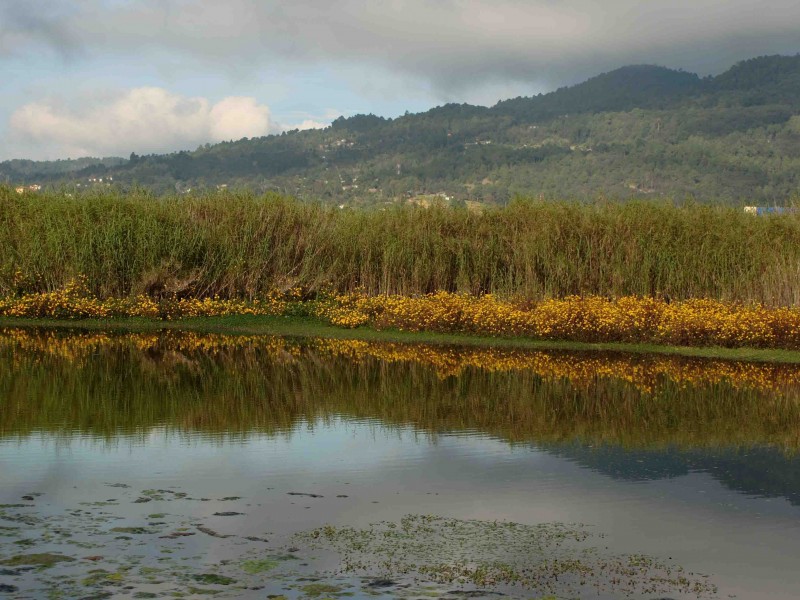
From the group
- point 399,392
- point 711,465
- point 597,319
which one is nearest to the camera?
point 711,465

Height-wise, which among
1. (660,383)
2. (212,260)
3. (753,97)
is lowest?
(660,383)

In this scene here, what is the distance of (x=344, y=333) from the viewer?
81.5 feet

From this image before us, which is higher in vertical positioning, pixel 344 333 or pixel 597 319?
pixel 597 319

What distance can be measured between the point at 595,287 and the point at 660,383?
1050 centimetres

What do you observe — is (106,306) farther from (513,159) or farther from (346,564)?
(513,159)

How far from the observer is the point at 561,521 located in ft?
30.1

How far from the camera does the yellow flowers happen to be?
846 inches

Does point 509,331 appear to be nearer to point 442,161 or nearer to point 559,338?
point 559,338

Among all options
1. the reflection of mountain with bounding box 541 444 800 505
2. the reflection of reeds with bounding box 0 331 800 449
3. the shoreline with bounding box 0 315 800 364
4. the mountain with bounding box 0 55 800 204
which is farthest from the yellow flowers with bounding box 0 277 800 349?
the mountain with bounding box 0 55 800 204

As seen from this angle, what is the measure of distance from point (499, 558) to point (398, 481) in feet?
9.17

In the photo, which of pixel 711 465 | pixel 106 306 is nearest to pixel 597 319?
pixel 711 465

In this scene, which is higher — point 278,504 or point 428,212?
point 428,212

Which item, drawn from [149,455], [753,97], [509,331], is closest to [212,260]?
[509,331]

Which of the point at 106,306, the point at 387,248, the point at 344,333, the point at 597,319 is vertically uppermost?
the point at 387,248
